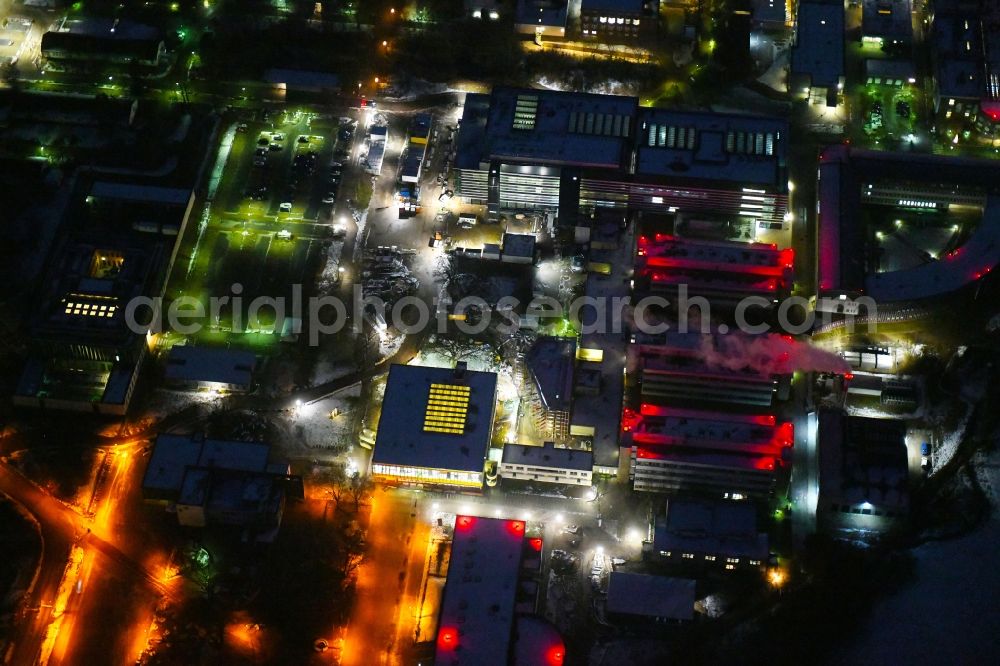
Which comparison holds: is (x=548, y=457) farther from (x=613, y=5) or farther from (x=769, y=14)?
(x=769, y=14)

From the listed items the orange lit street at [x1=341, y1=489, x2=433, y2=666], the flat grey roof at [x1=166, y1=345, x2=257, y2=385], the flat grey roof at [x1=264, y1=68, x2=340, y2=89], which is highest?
the flat grey roof at [x1=264, y1=68, x2=340, y2=89]

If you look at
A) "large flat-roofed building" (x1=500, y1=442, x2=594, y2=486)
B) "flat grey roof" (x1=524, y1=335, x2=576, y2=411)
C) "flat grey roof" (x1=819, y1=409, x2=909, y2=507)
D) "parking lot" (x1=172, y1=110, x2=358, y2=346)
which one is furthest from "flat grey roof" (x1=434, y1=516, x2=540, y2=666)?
"parking lot" (x1=172, y1=110, x2=358, y2=346)

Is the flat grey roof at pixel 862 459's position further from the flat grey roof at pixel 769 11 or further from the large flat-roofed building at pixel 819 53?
the flat grey roof at pixel 769 11

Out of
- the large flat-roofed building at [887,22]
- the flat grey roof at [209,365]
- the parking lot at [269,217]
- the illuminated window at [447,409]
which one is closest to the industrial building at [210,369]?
the flat grey roof at [209,365]

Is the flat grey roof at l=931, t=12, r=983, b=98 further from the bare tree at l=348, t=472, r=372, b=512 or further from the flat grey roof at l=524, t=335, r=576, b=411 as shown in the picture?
the bare tree at l=348, t=472, r=372, b=512

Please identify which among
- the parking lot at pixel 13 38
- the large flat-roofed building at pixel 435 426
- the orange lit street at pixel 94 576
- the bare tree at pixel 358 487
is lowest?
the orange lit street at pixel 94 576

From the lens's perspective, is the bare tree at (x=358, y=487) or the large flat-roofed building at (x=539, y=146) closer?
the bare tree at (x=358, y=487)
